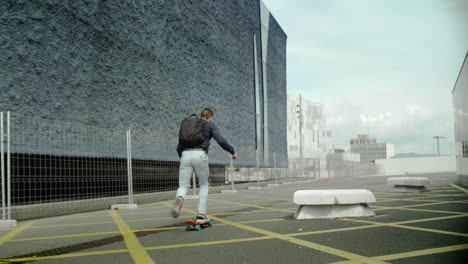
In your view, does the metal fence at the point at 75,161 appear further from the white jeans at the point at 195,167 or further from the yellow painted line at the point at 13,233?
the white jeans at the point at 195,167

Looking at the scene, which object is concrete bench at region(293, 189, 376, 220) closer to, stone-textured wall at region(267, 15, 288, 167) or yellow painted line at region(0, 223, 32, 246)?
yellow painted line at region(0, 223, 32, 246)

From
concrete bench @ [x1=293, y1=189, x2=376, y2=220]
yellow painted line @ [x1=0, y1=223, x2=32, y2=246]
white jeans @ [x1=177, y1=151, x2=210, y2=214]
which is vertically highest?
white jeans @ [x1=177, y1=151, x2=210, y2=214]

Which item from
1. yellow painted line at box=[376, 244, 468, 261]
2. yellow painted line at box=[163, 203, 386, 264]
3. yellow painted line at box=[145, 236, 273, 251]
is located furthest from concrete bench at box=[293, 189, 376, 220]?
yellow painted line at box=[376, 244, 468, 261]

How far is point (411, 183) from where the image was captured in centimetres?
1213

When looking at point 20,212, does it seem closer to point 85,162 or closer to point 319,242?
point 85,162

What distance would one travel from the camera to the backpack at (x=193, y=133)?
19.3ft

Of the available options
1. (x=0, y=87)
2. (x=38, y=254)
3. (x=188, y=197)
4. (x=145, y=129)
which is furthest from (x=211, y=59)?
(x=38, y=254)

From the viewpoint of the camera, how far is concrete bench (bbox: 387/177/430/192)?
39.2 ft

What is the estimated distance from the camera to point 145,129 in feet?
44.1

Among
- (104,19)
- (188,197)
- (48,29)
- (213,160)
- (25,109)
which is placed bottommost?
(188,197)

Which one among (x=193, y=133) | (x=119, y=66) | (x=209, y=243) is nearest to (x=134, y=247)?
(x=209, y=243)

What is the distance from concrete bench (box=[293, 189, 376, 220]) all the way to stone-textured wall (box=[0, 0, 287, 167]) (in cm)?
574

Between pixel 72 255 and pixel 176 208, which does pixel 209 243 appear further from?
pixel 72 255

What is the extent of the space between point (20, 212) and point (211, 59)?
12.9 metres
